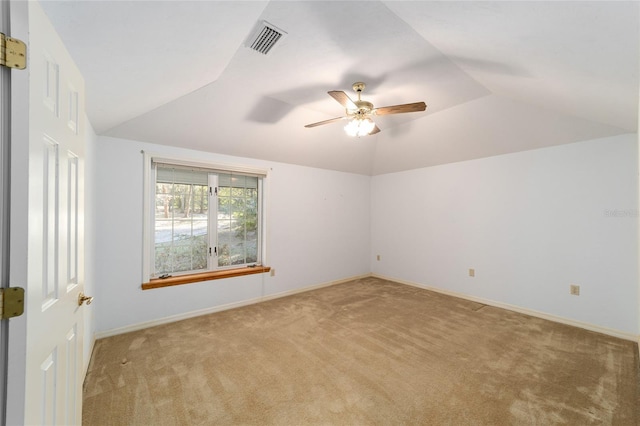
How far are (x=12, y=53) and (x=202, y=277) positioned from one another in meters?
3.05

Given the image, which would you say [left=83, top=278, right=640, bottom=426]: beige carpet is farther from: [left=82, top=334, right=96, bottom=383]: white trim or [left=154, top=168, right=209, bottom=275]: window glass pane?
[left=154, top=168, right=209, bottom=275]: window glass pane

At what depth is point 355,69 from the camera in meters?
2.35

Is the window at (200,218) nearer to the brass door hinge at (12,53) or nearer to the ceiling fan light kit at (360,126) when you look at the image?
the ceiling fan light kit at (360,126)

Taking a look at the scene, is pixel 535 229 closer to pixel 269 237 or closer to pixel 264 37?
pixel 269 237

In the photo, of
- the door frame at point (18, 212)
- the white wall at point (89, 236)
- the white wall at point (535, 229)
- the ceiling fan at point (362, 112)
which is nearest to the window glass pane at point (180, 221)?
the white wall at point (89, 236)

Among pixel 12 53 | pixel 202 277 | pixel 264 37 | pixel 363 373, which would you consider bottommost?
pixel 363 373

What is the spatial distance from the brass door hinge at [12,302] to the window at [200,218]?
8.46 feet

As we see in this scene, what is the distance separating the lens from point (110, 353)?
98.8 inches

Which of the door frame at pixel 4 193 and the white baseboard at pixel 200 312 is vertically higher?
the door frame at pixel 4 193

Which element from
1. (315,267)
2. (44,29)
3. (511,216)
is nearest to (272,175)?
(315,267)

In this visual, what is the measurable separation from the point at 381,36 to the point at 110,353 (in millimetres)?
3596

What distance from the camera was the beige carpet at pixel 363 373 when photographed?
5.85 ft

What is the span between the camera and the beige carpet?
1782 mm

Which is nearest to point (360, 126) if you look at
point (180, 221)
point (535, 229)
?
point (180, 221)
